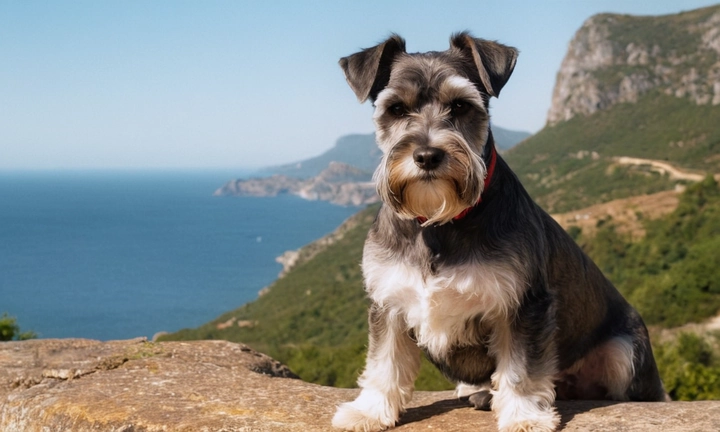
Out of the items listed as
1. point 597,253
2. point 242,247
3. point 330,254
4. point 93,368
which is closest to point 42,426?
point 93,368

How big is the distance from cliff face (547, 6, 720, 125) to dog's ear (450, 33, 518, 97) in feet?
470

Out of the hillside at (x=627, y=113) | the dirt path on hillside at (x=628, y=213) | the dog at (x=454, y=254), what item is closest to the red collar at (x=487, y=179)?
the dog at (x=454, y=254)

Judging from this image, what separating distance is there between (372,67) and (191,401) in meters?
3.50

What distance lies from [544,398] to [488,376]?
1.81 ft

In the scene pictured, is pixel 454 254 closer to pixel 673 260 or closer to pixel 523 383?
Answer: pixel 523 383

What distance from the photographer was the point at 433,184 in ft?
14.1

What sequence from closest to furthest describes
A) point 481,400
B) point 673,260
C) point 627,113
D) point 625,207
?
point 481,400 → point 673,260 → point 625,207 → point 627,113

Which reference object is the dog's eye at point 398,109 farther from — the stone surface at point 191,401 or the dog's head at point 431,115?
the stone surface at point 191,401

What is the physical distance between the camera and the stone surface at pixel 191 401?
5184 mm

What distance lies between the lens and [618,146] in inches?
5428

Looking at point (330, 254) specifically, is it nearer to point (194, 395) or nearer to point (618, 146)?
point (618, 146)

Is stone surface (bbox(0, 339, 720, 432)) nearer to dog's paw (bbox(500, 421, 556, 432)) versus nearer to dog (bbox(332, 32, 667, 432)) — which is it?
dog's paw (bbox(500, 421, 556, 432))

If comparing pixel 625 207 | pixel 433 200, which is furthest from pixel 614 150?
pixel 433 200

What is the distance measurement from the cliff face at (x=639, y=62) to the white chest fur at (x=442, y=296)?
472 ft
